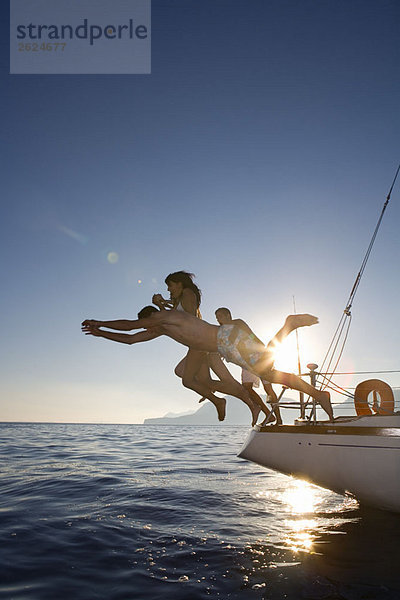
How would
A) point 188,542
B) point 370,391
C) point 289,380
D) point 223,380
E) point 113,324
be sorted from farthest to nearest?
point 370,391, point 223,380, point 289,380, point 188,542, point 113,324

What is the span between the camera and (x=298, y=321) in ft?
15.3

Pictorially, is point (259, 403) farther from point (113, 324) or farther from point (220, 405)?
point (113, 324)

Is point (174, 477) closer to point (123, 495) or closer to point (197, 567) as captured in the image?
point (123, 495)

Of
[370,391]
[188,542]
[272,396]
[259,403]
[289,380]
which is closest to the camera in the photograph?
[188,542]

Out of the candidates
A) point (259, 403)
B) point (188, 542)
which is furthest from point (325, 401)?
point (188, 542)

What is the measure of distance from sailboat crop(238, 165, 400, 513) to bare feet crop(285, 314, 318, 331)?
1.52 metres

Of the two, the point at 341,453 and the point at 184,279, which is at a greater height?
the point at 184,279

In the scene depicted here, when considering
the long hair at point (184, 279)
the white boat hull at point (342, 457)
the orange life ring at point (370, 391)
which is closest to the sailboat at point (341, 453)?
the white boat hull at point (342, 457)

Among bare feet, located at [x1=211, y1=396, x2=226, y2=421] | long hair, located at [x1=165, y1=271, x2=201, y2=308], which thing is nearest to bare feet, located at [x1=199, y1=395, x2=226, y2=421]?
bare feet, located at [x1=211, y1=396, x2=226, y2=421]

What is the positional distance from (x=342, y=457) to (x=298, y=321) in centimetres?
247

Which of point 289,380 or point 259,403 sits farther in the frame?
point 259,403

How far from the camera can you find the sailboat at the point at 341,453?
5.34m

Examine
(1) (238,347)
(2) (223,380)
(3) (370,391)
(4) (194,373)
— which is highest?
(1) (238,347)

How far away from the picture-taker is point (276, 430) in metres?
6.18
